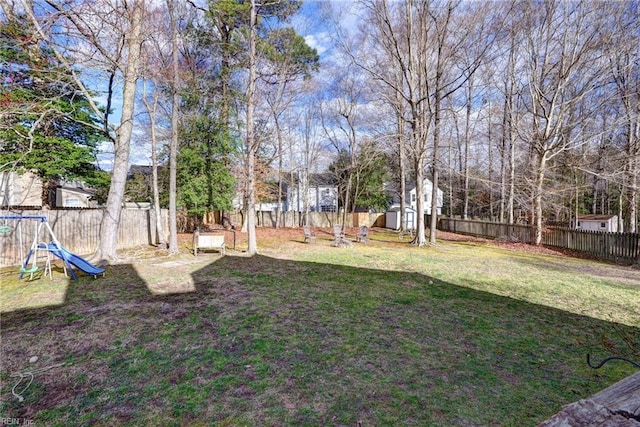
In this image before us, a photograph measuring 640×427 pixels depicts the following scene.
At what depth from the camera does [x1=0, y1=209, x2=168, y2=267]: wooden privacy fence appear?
850 centimetres

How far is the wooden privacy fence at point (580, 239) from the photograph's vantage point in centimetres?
1112

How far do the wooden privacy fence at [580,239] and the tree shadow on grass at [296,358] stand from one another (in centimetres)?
913

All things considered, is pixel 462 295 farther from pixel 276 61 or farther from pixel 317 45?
pixel 317 45

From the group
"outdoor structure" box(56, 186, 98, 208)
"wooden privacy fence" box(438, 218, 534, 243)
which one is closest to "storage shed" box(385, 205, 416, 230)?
"wooden privacy fence" box(438, 218, 534, 243)

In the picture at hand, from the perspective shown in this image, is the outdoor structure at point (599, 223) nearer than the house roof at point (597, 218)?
Yes

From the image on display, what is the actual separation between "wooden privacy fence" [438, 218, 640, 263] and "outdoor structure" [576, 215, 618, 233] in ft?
30.1

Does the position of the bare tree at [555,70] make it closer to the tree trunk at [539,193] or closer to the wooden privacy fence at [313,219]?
the tree trunk at [539,193]

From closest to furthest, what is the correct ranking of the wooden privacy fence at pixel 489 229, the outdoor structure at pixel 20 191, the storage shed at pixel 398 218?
the outdoor structure at pixel 20 191, the wooden privacy fence at pixel 489 229, the storage shed at pixel 398 218

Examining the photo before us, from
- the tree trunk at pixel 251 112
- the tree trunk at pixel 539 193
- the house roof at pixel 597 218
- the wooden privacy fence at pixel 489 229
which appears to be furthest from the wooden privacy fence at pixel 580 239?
the tree trunk at pixel 251 112

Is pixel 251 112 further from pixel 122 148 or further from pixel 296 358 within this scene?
pixel 296 358

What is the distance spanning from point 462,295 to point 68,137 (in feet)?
48.2

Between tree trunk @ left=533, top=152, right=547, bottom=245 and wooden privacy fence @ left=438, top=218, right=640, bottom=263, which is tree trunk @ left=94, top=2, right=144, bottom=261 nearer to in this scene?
tree trunk @ left=533, top=152, right=547, bottom=245

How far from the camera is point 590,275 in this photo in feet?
27.8

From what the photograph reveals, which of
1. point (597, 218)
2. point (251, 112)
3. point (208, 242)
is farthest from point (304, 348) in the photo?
point (597, 218)
